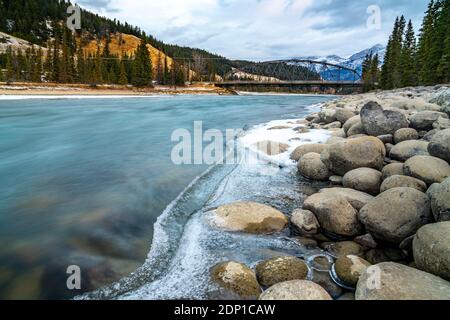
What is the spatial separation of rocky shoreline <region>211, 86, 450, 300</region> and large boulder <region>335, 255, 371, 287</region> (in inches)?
0.6

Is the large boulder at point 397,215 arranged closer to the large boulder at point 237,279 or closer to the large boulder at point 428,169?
the large boulder at point 428,169

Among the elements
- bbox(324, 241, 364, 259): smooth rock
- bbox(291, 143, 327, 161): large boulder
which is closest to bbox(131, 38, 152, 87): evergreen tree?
bbox(291, 143, 327, 161): large boulder

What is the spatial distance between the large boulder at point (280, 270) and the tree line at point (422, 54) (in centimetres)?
4647

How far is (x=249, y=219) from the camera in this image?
6.61m

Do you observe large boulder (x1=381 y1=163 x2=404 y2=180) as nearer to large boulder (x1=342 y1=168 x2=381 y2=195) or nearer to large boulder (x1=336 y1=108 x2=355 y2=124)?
large boulder (x1=342 y1=168 x2=381 y2=195)

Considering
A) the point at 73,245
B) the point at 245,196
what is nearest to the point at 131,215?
the point at 73,245

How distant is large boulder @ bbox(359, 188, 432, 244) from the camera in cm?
543

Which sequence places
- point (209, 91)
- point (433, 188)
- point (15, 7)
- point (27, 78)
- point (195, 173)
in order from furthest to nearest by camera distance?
point (15, 7)
point (209, 91)
point (27, 78)
point (195, 173)
point (433, 188)

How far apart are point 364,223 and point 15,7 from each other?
186m

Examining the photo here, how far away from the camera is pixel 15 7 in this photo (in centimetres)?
14500

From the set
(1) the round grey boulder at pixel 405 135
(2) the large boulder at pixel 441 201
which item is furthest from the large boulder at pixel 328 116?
(2) the large boulder at pixel 441 201
